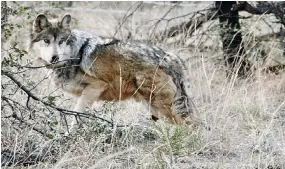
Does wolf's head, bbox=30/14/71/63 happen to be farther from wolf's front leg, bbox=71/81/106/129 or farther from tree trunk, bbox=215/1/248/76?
tree trunk, bbox=215/1/248/76

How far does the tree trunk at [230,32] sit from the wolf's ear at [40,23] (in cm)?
309

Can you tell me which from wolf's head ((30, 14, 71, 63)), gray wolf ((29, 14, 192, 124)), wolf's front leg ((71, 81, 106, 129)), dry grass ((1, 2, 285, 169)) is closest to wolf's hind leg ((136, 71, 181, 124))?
gray wolf ((29, 14, 192, 124))

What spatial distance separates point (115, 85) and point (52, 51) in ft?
2.43

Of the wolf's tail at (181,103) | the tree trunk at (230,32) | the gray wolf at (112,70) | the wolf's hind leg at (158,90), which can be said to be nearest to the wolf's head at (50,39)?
the gray wolf at (112,70)

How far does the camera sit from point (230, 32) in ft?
27.8

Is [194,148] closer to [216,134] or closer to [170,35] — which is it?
[216,134]

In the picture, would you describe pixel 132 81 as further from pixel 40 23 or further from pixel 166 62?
pixel 40 23

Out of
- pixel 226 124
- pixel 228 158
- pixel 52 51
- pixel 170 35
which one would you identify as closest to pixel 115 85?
pixel 52 51

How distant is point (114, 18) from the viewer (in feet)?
31.8

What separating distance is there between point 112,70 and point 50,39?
74cm

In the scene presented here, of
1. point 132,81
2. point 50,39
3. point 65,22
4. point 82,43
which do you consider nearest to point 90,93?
point 132,81

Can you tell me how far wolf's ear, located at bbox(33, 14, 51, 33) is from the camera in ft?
19.4

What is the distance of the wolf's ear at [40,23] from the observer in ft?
19.4

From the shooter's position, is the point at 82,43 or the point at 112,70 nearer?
the point at 112,70
